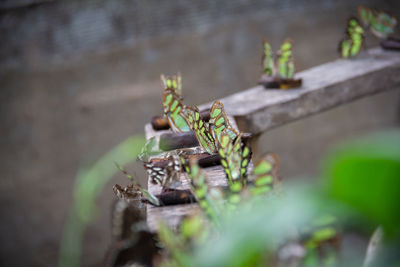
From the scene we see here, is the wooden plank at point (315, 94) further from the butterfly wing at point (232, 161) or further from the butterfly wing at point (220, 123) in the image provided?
the butterfly wing at point (232, 161)

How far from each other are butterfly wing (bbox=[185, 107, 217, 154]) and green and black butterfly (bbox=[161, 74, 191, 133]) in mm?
234

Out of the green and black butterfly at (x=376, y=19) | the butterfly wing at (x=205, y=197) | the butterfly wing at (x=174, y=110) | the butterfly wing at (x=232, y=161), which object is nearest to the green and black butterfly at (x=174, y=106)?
the butterfly wing at (x=174, y=110)

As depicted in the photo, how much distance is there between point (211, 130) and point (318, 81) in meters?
1.67

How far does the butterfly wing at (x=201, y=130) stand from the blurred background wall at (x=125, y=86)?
12.8ft

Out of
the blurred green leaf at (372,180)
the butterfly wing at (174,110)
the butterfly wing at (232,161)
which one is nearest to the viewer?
the blurred green leaf at (372,180)

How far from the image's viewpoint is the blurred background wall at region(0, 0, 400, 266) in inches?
219

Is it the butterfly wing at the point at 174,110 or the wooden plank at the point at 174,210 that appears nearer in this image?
the wooden plank at the point at 174,210

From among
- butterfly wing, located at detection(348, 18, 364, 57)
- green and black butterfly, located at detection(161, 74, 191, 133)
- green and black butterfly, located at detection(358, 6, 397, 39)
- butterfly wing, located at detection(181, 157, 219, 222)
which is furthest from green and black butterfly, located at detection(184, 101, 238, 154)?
green and black butterfly, located at detection(358, 6, 397, 39)

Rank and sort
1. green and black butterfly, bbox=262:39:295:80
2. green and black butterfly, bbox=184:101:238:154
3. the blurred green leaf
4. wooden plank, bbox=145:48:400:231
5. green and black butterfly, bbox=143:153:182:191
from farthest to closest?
green and black butterfly, bbox=262:39:295:80, wooden plank, bbox=145:48:400:231, green and black butterfly, bbox=184:101:238:154, green and black butterfly, bbox=143:153:182:191, the blurred green leaf

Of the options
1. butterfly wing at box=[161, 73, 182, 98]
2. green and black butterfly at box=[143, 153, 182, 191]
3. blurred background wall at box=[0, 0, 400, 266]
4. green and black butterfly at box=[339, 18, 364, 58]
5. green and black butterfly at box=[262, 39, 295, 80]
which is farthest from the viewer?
blurred background wall at box=[0, 0, 400, 266]

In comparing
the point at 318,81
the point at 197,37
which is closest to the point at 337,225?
the point at 318,81

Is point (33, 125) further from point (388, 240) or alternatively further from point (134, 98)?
point (388, 240)

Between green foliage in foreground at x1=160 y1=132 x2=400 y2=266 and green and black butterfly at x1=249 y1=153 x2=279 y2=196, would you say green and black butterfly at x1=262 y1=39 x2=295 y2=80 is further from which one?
green foliage in foreground at x1=160 y1=132 x2=400 y2=266

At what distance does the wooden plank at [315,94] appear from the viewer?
2.92 meters
